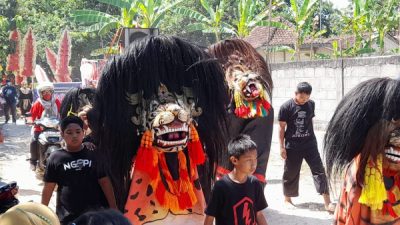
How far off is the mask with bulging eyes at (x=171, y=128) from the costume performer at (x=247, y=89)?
5.00 feet

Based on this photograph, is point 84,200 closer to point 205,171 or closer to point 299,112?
point 205,171

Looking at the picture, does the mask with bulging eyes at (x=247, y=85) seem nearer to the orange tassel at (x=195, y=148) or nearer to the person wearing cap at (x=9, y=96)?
the orange tassel at (x=195, y=148)

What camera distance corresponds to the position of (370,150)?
128 inches

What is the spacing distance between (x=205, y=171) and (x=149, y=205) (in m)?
0.50

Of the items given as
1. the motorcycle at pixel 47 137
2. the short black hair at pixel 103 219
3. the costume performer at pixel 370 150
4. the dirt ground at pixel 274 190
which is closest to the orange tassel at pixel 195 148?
the costume performer at pixel 370 150

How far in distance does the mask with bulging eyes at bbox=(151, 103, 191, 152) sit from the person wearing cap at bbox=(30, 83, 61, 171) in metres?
4.78

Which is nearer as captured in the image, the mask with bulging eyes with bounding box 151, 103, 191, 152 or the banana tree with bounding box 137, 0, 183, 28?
the mask with bulging eyes with bounding box 151, 103, 191, 152

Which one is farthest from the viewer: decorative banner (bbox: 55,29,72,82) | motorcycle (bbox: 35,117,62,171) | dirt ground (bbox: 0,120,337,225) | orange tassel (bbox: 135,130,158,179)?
decorative banner (bbox: 55,29,72,82)

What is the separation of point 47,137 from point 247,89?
3471mm

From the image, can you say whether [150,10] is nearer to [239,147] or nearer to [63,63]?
[63,63]

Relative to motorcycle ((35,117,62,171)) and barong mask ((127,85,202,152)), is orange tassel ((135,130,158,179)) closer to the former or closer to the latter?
barong mask ((127,85,202,152))

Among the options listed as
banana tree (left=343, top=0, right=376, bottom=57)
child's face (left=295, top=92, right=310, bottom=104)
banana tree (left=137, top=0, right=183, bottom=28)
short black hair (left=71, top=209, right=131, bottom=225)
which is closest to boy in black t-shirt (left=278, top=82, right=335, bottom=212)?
child's face (left=295, top=92, right=310, bottom=104)

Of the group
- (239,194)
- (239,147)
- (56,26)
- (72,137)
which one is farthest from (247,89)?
(56,26)

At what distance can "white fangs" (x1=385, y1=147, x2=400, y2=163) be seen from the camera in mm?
3244
